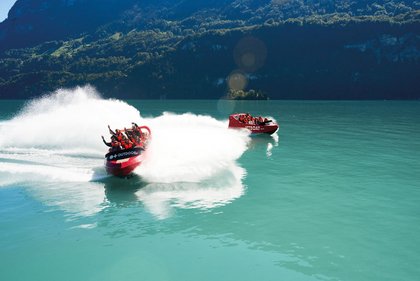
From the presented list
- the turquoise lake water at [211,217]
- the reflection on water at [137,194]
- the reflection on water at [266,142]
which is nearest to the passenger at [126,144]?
the reflection on water at [137,194]

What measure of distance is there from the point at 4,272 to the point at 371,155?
3257cm

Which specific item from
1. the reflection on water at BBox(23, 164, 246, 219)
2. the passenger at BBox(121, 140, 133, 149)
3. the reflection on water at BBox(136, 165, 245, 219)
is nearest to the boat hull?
the passenger at BBox(121, 140, 133, 149)

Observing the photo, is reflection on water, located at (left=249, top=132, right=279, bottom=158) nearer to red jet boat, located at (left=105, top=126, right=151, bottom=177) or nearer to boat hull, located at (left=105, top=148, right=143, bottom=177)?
red jet boat, located at (left=105, top=126, right=151, bottom=177)

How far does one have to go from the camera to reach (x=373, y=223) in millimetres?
18953

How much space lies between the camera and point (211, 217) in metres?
20.0

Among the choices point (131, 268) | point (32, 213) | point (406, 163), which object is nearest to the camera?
point (131, 268)

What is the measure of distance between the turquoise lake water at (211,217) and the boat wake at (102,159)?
0.53 feet

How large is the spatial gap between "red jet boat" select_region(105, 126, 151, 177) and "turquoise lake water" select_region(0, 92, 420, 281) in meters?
0.92

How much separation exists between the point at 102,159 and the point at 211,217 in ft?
52.9

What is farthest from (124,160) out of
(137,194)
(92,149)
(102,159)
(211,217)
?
(92,149)

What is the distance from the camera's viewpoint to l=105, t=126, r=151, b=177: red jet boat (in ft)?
86.9

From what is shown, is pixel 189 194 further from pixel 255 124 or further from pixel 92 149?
pixel 255 124

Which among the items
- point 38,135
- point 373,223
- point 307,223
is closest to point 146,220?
point 307,223

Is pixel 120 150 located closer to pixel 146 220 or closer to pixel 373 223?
pixel 146 220
